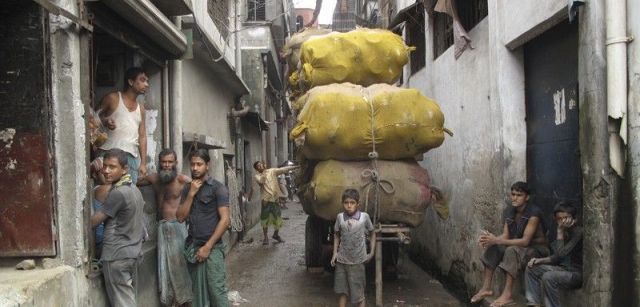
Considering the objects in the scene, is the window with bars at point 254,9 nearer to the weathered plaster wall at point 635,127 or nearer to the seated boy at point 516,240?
the seated boy at point 516,240

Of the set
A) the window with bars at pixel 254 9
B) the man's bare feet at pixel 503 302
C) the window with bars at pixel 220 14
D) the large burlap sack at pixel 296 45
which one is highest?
the window with bars at pixel 254 9

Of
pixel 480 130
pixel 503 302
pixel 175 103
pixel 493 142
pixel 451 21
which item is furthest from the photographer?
pixel 451 21

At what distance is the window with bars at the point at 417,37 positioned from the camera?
995 cm

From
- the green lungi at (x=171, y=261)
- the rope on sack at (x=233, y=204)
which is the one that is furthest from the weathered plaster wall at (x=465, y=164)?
the rope on sack at (x=233, y=204)

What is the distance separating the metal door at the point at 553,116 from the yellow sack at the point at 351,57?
5.20ft

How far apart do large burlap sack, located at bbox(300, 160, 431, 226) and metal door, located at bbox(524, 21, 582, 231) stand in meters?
1.20

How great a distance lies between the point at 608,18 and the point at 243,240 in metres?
9.08

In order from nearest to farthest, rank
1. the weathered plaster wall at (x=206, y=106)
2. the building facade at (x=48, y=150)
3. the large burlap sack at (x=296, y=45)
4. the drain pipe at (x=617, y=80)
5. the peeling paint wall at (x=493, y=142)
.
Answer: the building facade at (x=48, y=150) → the drain pipe at (x=617, y=80) → the peeling paint wall at (x=493, y=142) → the weathered plaster wall at (x=206, y=106) → the large burlap sack at (x=296, y=45)

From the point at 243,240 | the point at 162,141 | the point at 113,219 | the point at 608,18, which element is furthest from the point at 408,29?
the point at 113,219

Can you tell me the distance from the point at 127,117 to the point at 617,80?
4.02 m

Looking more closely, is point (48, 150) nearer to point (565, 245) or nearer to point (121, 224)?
point (121, 224)

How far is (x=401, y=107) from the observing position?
571 cm

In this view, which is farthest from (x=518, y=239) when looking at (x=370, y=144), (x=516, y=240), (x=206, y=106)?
(x=206, y=106)

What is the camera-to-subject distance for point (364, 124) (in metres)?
5.68
